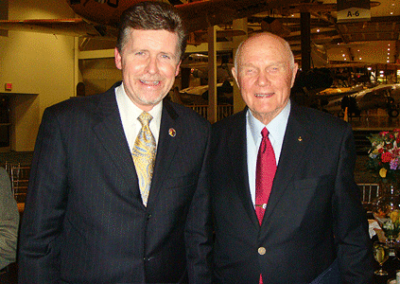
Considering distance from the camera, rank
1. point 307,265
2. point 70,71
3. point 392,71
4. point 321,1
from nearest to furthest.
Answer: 1. point 307,265
2. point 321,1
3. point 70,71
4. point 392,71

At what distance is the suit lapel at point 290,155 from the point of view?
1.57 meters

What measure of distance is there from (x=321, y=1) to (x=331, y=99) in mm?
5223

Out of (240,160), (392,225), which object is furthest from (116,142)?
(392,225)

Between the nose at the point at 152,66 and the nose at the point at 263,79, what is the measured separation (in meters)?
0.45

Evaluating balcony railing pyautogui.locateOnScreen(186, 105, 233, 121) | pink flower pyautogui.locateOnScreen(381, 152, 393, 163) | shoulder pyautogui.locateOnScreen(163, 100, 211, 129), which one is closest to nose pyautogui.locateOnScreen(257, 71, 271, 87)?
shoulder pyautogui.locateOnScreen(163, 100, 211, 129)

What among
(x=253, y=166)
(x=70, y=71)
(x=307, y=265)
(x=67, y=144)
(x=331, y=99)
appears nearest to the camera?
(x=67, y=144)

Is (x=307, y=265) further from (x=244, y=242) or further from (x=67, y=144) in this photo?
(x=67, y=144)

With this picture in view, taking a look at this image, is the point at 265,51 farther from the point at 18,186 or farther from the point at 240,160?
the point at 18,186

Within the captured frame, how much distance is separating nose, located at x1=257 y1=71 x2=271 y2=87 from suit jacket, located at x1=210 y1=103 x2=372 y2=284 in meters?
0.20

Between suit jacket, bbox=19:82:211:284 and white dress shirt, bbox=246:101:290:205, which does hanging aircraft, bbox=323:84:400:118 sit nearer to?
white dress shirt, bbox=246:101:290:205

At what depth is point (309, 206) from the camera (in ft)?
5.23

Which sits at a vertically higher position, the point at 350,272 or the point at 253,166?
the point at 253,166

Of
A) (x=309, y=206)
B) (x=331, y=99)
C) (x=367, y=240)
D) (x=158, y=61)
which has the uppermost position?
(x=331, y=99)

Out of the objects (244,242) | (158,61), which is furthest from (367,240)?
(158,61)
